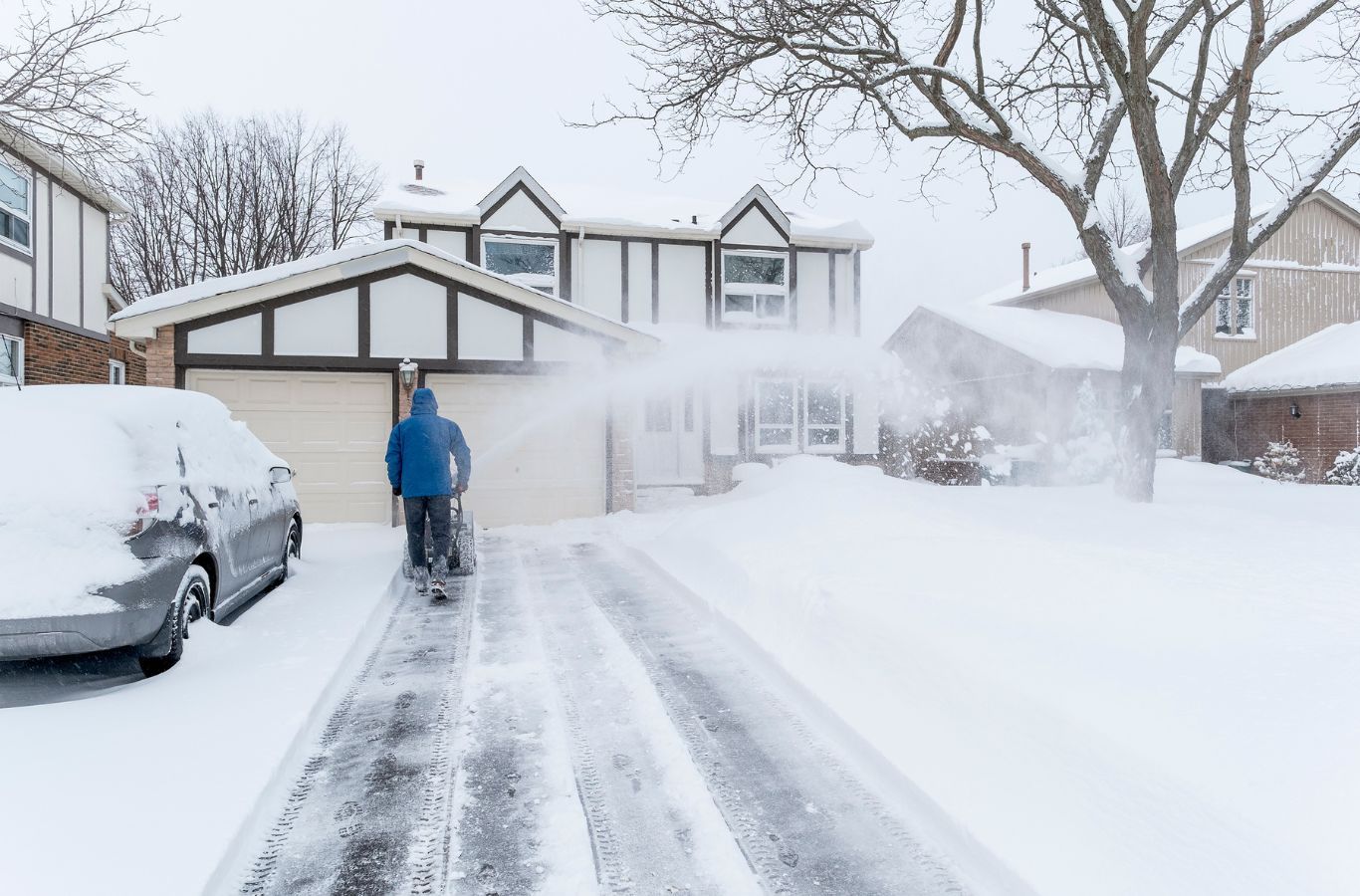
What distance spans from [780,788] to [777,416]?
14.2 m

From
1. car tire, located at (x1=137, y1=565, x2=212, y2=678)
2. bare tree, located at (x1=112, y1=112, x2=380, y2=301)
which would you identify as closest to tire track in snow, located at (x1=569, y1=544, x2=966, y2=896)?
car tire, located at (x1=137, y1=565, x2=212, y2=678)

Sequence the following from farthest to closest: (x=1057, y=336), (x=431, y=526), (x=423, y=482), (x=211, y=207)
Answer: (x=211, y=207), (x=1057, y=336), (x=431, y=526), (x=423, y=482)

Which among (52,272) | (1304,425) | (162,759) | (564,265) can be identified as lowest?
(162,759)

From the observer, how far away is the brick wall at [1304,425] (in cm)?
1711

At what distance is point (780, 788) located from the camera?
3100 millimetres

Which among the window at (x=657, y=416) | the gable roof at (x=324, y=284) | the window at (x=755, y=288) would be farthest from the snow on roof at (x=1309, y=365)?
the gable roof at (x=324, y=284)

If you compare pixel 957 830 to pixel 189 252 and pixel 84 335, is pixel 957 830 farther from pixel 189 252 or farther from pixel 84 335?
pixel 189 252

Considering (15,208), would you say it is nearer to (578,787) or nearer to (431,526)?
(431,526)

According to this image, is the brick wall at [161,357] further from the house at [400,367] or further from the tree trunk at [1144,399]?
the tree trunk at [1144,399]

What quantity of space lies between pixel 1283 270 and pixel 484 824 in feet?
85.7

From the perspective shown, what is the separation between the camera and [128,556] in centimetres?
380

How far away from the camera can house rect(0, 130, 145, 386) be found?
12.5 m

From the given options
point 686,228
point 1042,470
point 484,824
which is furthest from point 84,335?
point 1042,470

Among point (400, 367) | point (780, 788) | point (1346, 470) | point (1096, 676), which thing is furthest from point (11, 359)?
point (1346, 470)
